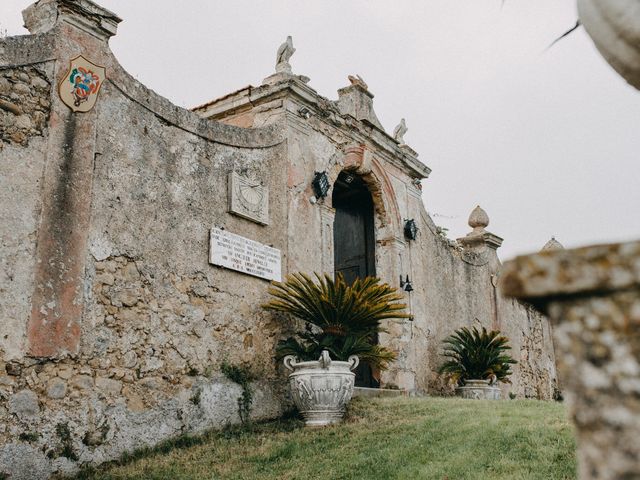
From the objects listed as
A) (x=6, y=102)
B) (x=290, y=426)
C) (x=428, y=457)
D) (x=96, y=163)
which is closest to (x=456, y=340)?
(x=290, y=426)

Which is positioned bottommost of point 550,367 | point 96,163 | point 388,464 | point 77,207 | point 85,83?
point 388,464

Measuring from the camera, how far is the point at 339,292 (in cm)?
747

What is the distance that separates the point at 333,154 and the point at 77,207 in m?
4.29

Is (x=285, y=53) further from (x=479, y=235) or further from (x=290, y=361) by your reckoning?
(x=479, y=235)

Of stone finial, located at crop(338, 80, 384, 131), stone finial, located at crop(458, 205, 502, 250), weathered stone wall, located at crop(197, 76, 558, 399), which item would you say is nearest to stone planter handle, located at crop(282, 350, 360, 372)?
weathered stone wall, located at crop(197, 76, 558, 399)

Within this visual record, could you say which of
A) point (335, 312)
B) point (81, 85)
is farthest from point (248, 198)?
point (81, 85)

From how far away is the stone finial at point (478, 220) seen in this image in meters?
13.9

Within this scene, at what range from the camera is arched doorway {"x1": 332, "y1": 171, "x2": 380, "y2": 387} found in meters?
10.8

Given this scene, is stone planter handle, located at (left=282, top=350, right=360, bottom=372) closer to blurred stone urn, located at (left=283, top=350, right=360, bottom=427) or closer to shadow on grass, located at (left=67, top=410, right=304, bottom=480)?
blurred stone urn, located at (left=283, top=350, right=360, bottom=427)

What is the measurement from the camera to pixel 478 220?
14.0 metres

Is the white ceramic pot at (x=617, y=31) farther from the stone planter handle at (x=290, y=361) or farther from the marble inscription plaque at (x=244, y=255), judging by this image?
the stone planter handle at (x=290, y=361)

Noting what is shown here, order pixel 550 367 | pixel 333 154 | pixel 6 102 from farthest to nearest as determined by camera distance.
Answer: pixel 550 367 → pixel 333 154 → pixel 6 102

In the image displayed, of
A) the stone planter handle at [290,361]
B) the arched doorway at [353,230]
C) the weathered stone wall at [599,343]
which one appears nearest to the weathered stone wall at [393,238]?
the arched doorway at [353,230]

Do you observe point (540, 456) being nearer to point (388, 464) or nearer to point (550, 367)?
point (388, 464)
